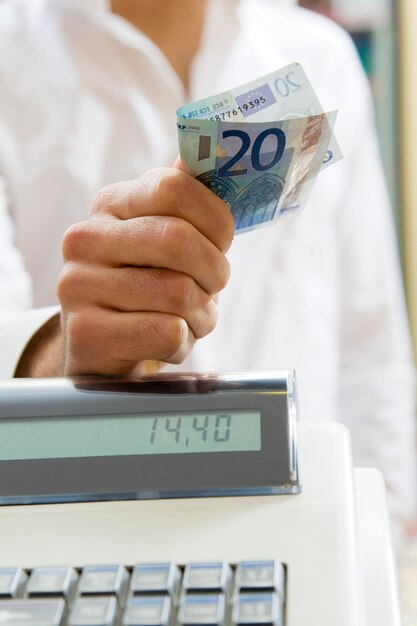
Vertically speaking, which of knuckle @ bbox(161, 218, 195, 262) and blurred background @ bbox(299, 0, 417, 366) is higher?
blurred background @ bbox(299, 0, 417, 366)

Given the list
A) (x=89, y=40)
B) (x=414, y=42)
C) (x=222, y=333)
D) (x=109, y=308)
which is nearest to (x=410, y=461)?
(x=222, y=333)

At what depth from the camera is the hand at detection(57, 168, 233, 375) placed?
1.54ft

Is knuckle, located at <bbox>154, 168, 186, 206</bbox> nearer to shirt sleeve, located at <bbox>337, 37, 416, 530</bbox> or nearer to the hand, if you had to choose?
the hand

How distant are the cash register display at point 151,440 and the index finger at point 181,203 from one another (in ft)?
0.28

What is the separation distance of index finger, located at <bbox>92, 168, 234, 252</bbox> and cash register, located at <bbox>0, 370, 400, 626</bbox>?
83mm

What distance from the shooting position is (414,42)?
7.30 ft

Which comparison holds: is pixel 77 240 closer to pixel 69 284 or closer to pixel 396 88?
pixel 69 284

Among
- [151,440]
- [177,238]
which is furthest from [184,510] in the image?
[177,238]

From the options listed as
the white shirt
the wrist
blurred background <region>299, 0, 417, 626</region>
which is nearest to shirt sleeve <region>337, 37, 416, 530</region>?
the white shirt

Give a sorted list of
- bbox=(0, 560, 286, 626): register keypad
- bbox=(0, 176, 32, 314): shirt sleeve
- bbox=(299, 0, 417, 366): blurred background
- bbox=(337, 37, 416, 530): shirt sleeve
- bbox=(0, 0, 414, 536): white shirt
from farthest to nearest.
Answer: bbox=(299, 0, 417, 366): blurred background < bbox=(337, 37, 416, 530): shirt sleeve < bbox=(0, 0, 414, 536): white shirt < bbox=(0, 176, 32, 314): shirt sleeve < bbox=(0, 560, 286, 626): register keypad

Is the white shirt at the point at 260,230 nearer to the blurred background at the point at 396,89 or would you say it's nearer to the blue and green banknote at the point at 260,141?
the blue and green banknote at the point at 260,141

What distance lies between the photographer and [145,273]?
1.60ft

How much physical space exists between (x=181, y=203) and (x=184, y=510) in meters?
0.17

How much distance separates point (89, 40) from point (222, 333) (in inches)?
15.4
